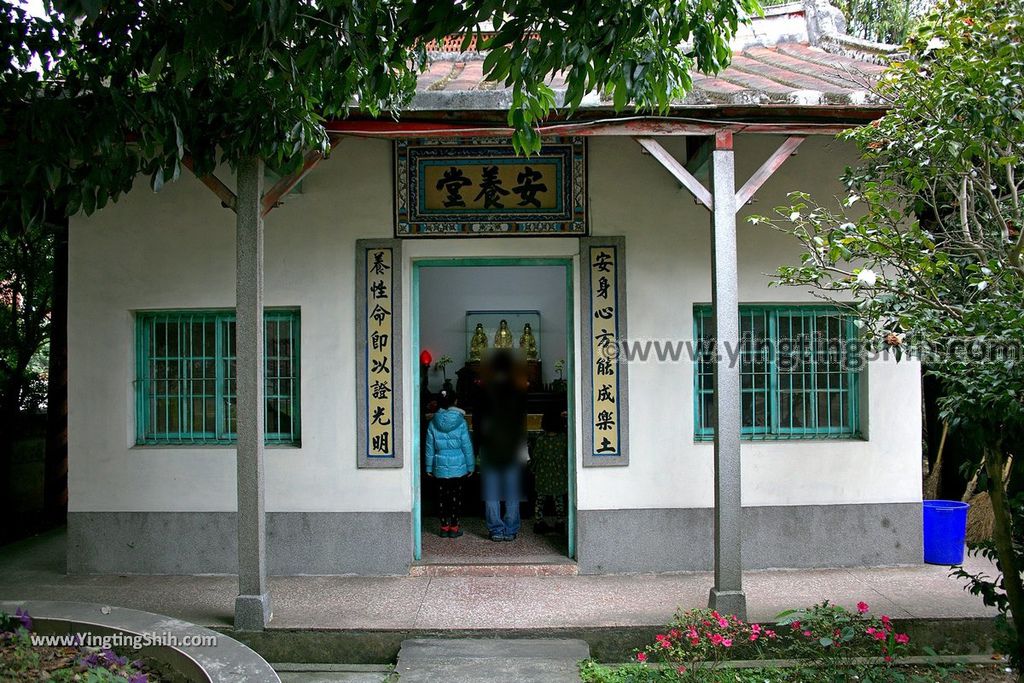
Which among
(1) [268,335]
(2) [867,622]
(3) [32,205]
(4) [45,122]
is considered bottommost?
(2) [867,622]

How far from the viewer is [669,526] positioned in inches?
273

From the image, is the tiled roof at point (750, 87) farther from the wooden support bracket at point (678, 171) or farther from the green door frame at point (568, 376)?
the green door frame at point (568, 376)

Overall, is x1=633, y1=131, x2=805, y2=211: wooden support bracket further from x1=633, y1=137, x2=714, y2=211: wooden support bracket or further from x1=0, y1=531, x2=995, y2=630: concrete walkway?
x1=0, y1=531, x2=995, y2=630: concrete walkway

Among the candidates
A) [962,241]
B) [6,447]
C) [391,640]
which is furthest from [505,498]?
[6,447]

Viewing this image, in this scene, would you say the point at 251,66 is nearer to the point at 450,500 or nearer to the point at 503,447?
the point at 503,447

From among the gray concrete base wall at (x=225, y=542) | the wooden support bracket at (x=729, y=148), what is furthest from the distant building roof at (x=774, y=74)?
the gray concrete base wall at (x=225, y=542)

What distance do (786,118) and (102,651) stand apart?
5.54 m

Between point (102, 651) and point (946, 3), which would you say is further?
point (946, 3)

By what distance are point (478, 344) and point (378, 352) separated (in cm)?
464

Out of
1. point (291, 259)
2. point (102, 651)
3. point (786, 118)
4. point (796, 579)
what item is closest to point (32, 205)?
point (102, 651)

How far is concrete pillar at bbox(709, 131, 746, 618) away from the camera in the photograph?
576cm

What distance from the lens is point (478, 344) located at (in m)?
11.6

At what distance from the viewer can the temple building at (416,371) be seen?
6965 mm

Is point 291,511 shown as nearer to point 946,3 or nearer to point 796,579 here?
point 796,579
